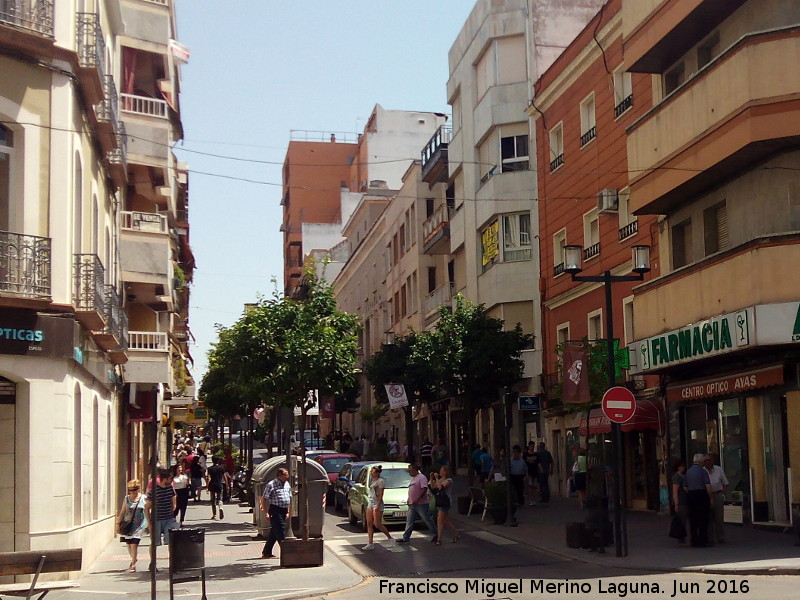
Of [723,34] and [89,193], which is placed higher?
[723,34]

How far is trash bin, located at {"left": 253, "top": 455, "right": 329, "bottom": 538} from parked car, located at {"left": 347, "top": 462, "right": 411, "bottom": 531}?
4.26ft

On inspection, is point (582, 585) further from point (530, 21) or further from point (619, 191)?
point (530, 21)

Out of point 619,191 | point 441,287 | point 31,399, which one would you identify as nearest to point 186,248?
point 441,287

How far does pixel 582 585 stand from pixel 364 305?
61371mm

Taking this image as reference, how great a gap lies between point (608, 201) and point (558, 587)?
713 inches

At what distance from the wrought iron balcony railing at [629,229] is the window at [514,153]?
359 inches

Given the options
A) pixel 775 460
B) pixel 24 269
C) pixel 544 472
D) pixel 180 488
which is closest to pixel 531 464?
pixel 544 472

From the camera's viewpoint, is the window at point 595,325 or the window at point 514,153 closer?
the window at point 595,325

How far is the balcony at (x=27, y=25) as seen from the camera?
1788cm

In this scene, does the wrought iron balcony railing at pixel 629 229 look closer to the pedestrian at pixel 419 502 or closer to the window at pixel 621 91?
the window at pixel 621 91

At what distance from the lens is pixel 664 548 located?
20.4 metres

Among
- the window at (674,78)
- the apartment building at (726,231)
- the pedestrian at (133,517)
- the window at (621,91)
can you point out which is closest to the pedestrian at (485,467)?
the apartment building at (726,231)

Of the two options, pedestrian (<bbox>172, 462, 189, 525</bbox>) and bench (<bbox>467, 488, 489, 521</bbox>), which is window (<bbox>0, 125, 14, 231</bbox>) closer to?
pedestrian (<bbox>172, 462, 189, 525</bbox>)

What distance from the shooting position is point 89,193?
21.6 metres
